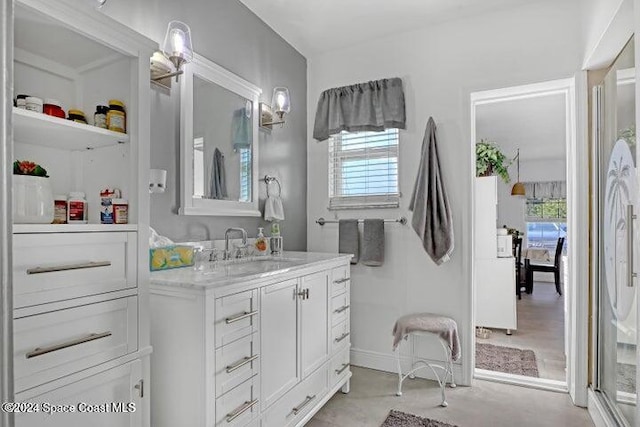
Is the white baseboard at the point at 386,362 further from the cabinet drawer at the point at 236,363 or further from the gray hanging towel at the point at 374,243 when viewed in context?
the cabinet drawer at the point at 236,363

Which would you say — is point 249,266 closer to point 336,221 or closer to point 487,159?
point 336,221

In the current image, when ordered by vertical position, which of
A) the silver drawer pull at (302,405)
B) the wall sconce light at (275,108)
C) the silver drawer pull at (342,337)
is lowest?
the silver drawer pull at (302,405)

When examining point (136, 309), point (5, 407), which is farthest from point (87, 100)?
point (5, 407)

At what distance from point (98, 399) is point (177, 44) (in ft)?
5.22

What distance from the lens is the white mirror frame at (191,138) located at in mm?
2020

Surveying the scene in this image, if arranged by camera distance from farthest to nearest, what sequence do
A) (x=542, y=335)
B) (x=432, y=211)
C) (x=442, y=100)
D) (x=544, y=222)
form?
(x=544, y=222)
(x=542, y=335)
(x=442, y=100)
(x=432, y=211)

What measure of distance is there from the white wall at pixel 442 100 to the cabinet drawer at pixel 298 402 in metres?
0.97

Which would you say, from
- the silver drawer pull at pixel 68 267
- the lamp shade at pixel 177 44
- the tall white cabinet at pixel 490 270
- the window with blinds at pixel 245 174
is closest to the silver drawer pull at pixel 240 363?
the silver drawer pull at pixel 68 267

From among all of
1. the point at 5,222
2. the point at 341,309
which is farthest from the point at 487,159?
the point at 5,222

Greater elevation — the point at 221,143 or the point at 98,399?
the point at 221,143

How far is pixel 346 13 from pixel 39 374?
8.94 ft

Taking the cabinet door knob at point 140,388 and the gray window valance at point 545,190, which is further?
the gray window valance at point 545,190

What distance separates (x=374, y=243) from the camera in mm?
2930

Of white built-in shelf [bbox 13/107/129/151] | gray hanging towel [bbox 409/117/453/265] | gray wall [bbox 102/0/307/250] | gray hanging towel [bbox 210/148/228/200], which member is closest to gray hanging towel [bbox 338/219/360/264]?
gray wall [bbox 102/0/307/250]
